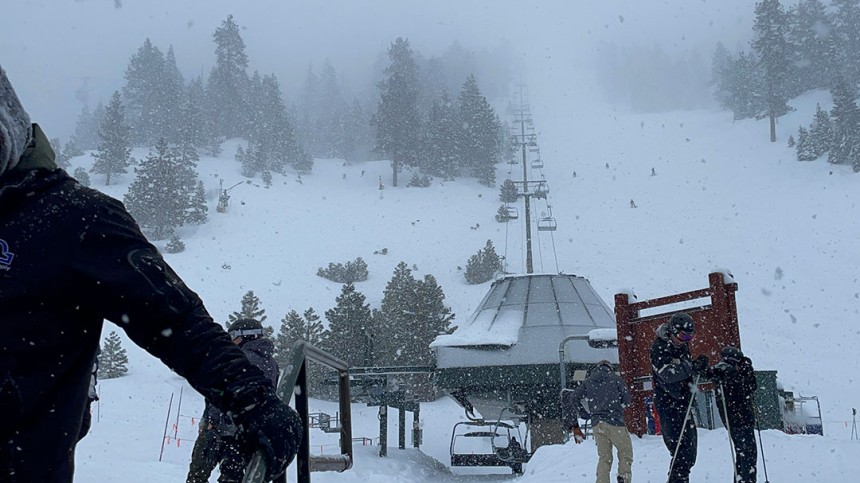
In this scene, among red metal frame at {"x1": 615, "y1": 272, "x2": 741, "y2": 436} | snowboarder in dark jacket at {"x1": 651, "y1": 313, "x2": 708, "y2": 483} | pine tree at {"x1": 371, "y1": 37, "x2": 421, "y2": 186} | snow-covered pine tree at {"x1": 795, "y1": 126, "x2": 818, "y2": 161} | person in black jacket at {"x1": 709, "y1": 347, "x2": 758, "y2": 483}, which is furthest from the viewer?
pine tree at {"x1": 371, "y1": 37, "x2": 421, "y2": 186}

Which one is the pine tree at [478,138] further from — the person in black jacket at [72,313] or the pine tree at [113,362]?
the person in black jacket at [72,313]

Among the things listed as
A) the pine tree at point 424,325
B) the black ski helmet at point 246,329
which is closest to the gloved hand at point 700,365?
the black ski helmet at point 246,329

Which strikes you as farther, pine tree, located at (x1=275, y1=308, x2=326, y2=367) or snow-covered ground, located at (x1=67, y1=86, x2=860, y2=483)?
pine tree, located at (x1=275, y1=308, x2=326, y2=367)

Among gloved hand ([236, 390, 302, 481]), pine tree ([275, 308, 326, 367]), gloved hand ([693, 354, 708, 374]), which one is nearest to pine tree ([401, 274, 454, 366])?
pine tree ([275, 308, 326, 367])

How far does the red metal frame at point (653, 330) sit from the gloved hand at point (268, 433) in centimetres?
900

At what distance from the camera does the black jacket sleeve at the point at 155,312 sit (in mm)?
1640

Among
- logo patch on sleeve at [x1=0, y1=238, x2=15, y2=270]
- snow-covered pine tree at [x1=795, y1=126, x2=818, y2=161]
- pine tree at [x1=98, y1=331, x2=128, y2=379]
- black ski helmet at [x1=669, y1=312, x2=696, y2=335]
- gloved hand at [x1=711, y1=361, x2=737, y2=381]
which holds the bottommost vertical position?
gloved hand at [x1=711, y1=361, x2=737, y2=381]

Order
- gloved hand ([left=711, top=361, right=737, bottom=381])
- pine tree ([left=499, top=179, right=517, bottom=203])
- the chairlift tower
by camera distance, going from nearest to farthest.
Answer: gloved hand ([left=711, top=361, right=737, bottom=381]), the chairlift tower, pine tree ([left=499, top=179, right=517, bottom=203])

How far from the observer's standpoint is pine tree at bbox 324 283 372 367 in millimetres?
31312

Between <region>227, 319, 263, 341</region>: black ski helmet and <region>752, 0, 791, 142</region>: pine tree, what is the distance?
7094cm

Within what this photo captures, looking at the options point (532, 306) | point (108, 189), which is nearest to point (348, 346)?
point (532, 306)

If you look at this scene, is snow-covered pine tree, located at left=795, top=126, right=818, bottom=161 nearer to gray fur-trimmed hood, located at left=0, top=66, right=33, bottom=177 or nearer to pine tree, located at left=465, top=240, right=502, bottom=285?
pine tree, located at left=465, top=240, right=502, bottom=285

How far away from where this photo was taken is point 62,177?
1760mm

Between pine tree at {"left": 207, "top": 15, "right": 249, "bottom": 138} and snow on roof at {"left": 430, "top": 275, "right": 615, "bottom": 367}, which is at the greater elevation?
pine tree at {"left": 207, "top": 15, "right": 249, "bottom": 138}
